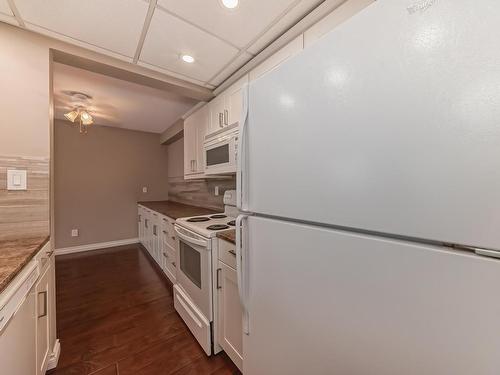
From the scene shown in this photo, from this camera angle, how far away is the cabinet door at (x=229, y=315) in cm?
132

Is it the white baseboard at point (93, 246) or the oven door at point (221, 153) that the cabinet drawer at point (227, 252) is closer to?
the oven door at point (221, 153)

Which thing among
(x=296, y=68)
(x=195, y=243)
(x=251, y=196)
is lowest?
(x=195, y=243)

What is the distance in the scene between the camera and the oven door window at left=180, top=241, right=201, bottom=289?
1.62 m

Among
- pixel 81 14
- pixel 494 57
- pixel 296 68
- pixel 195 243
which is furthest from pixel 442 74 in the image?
pixel 81 14

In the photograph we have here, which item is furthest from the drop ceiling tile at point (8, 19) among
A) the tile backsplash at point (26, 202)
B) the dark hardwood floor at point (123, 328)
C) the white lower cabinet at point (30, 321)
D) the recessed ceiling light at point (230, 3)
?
the dark hardwood floor at point (123, 328)

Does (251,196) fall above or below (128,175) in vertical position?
below

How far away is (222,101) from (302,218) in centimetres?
178

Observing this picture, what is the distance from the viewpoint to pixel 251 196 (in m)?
0.99

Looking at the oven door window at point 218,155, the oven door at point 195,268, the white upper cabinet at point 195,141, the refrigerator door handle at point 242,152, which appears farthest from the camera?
the white upper cabinet at point 195,141

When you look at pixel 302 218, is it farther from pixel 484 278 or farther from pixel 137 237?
pixel 137 237

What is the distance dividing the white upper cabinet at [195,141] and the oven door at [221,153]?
16.1 inches

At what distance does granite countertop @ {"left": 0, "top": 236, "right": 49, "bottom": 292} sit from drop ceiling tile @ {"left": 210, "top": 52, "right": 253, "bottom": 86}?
182cm

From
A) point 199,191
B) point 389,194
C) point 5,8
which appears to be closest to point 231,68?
point 5,8

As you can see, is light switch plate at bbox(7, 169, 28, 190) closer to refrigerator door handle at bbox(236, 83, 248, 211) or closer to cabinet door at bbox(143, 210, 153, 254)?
refrigerator door handle at bbox(236, 83, 248, 211)
